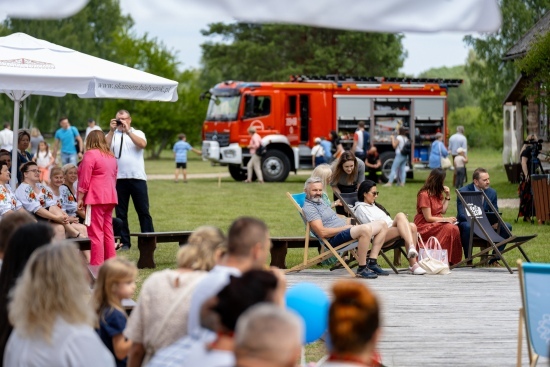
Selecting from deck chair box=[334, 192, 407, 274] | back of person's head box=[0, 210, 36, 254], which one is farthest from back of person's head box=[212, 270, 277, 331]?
deck chair box=[334, 192, 407, 274]

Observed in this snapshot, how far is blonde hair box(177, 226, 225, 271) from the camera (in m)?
5.13

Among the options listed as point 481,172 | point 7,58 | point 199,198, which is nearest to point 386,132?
point 199,198

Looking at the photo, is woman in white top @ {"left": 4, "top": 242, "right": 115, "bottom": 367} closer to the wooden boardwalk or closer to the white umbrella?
the wooden boardwalk

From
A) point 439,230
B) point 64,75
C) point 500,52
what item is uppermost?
point 500,52

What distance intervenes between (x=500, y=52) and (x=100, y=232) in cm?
3387

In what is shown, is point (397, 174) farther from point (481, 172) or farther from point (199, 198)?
point (481, 172)

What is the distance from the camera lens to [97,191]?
436 inches

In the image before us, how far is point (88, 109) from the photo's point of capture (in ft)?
231

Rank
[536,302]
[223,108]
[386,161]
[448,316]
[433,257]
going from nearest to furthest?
1. [536,302]
2. [448,316]
3. [433,257]
4. [386,161]
5. [223,108]

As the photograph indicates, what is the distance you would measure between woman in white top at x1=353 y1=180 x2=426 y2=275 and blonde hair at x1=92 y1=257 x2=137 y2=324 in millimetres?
6004

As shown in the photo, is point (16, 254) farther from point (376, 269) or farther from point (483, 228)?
point (483, 228)

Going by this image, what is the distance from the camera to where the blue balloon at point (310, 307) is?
4887 millimetres

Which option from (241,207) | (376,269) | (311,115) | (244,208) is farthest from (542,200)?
(311,115)

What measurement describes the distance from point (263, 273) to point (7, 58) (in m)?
7.12
